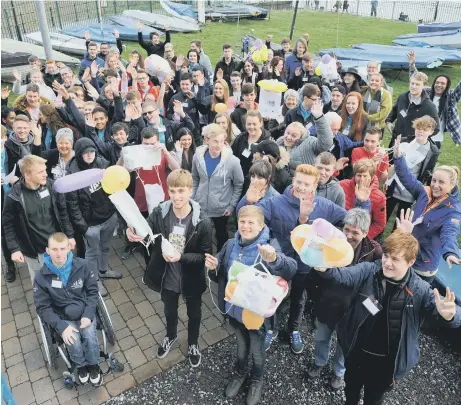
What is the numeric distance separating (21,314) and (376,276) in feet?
12.4

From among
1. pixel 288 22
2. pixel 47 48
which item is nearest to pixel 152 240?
pixel 47 48

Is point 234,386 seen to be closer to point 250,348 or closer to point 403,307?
point 250,348

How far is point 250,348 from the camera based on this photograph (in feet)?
11.5

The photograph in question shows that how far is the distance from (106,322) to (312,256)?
2.34 m

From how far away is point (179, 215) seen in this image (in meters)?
3.46

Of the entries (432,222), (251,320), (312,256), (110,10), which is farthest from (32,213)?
(110,10)

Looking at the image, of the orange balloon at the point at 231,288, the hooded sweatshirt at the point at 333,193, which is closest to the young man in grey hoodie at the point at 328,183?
the hooded sweatshirt at the point at 333,193

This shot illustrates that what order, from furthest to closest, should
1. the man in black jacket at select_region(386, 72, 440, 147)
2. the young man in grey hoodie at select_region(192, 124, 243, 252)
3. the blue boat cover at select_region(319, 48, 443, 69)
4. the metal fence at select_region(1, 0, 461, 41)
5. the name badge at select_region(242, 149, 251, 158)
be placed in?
the metal fence at select_region(1, 0, 461, 41) → the blue boat cover at select_region(319, 48, 443, 69) → the man in black jacket at select_region(386, 72, 440, 147) → the name badge at select_region(242, 149, 251, 158) → the young man in grey hoodie at select_region(192, 124, 243, 252)

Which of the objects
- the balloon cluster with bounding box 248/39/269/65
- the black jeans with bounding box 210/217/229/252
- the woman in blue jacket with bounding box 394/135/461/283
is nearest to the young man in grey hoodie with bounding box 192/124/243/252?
the black jeans with bounding box 210/217/229/252

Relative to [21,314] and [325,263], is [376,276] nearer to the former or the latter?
[325,263]

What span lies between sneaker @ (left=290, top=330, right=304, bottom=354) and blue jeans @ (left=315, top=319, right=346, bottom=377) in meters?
0.28

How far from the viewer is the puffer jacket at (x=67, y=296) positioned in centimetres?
346

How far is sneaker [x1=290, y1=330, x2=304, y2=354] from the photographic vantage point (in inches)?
158

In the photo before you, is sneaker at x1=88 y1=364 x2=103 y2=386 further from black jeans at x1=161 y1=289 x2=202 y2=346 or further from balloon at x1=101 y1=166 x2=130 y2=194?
balloon at x1=101 y1=166 x2=130 y2=194
